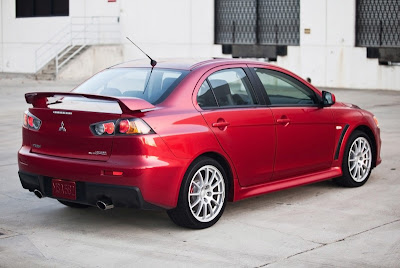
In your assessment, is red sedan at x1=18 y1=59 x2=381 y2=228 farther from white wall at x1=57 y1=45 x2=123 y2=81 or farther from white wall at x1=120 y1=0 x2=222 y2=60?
white wall at x1=57 y1=45 x2=123 y2=81

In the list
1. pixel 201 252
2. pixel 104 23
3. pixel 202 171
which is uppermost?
pixel 104 23

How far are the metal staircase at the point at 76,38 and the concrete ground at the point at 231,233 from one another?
24.4 meters

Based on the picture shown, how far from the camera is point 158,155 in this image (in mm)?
6945

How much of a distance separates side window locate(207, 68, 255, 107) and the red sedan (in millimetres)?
10

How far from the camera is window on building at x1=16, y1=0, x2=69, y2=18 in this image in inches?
1420

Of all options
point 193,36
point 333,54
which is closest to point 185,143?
point 333,54

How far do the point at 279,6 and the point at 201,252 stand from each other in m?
22.6

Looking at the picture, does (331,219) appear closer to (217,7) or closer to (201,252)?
(201,252)

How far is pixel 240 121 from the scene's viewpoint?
25.4ft

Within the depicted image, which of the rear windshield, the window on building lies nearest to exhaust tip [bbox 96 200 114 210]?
the rear windshield

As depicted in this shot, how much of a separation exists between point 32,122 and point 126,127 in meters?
1.13

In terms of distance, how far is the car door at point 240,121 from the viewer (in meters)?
7.57

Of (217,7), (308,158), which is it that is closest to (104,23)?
(217,7)

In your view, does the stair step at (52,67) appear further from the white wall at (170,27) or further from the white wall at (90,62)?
the white wall at (170,27)
